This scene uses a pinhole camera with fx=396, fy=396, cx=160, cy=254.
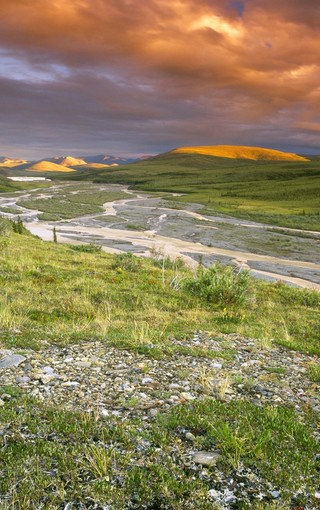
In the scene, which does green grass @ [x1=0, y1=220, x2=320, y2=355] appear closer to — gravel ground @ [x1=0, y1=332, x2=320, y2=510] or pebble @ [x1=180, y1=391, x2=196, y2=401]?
gravel ground @ [x1=0, y1=332, x2=320, y2=510]

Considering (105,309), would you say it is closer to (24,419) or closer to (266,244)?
(24,419)

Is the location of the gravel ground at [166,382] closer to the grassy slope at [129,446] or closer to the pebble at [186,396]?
the pebble at [186,396]

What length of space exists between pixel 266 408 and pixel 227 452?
153 cm

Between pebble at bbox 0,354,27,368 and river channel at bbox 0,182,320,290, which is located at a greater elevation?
pebble at bbox 0,354,27,368

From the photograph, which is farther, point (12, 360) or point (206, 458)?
point (12, 360)

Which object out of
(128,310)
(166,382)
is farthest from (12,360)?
(128,310)

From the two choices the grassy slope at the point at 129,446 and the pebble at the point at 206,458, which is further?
the pebble at the point at 206,458

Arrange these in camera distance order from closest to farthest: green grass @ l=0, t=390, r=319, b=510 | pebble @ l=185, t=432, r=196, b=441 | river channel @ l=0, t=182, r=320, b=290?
green grass @ l=0, t=390, r=319, b=510 < pebble @ l=185, t=432, r=196, b=441 < river channel @ l=0, t=182, r=320, b=290

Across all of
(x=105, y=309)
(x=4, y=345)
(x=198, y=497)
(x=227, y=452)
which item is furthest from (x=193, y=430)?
(x=105, y=309)

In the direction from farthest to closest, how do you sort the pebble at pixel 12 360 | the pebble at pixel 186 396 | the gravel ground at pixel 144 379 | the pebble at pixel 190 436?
the pebble at pixel 12 360, the pebble at pixel 186 396, the gravel ground at pixel 144 379, the pebble at pixel 190 436

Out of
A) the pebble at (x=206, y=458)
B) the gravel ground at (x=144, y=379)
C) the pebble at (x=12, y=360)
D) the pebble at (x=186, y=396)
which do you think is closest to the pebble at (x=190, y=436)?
the pebble at (x=206, y=458)

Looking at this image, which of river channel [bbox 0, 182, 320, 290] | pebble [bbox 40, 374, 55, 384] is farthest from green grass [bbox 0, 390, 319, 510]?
river channel [bbox 0, 182, 320, 290]

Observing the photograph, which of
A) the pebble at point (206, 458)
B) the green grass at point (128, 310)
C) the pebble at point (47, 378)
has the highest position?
the pebble at point (47, 378)

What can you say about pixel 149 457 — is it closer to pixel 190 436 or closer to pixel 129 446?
pixel 129 446
